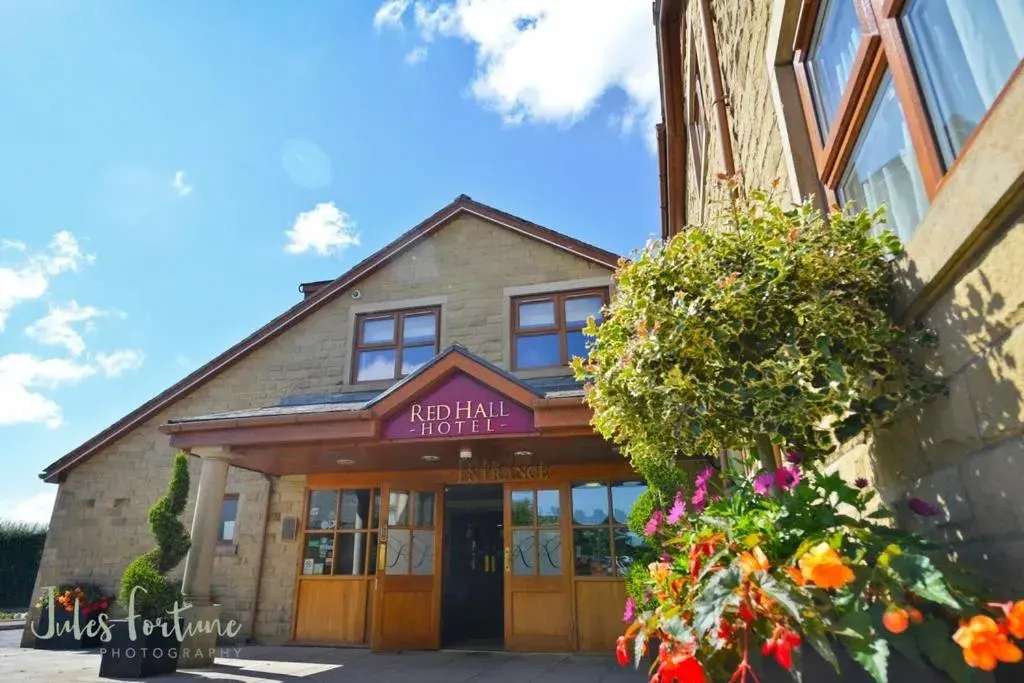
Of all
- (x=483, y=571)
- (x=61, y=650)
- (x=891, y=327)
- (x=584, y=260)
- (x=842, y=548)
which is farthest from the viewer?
(x=483, y=571)

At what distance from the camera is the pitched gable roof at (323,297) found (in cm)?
970

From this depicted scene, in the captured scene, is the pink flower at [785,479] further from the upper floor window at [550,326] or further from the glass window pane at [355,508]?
the glass window pane at [355,508]

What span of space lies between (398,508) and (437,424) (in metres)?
2.56

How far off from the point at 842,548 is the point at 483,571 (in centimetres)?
1287

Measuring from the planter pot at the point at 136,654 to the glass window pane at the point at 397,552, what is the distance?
266cm

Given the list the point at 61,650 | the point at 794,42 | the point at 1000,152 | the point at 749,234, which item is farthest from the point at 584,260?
the point at 61,650

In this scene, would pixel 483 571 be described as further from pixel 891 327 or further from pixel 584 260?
pixel 891 327

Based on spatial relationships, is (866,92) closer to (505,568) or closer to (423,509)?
(505,568)

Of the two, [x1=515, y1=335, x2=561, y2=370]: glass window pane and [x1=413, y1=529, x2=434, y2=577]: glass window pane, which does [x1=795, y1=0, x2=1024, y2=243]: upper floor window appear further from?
[x1=413, y1=529, x2=434, y2=577]: glass window pane

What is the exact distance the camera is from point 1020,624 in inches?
45.0

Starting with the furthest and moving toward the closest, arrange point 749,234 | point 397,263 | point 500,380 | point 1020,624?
point 397,263, point 500,380, point 749,234, point 1020,624

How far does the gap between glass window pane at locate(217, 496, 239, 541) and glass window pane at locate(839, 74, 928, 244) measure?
9476mm

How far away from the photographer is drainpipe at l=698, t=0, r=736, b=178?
473cm

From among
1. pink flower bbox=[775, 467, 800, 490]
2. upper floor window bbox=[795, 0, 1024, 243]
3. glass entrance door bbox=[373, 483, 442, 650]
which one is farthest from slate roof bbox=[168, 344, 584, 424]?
pink flower bbox=[775, 467, 800, 490]
